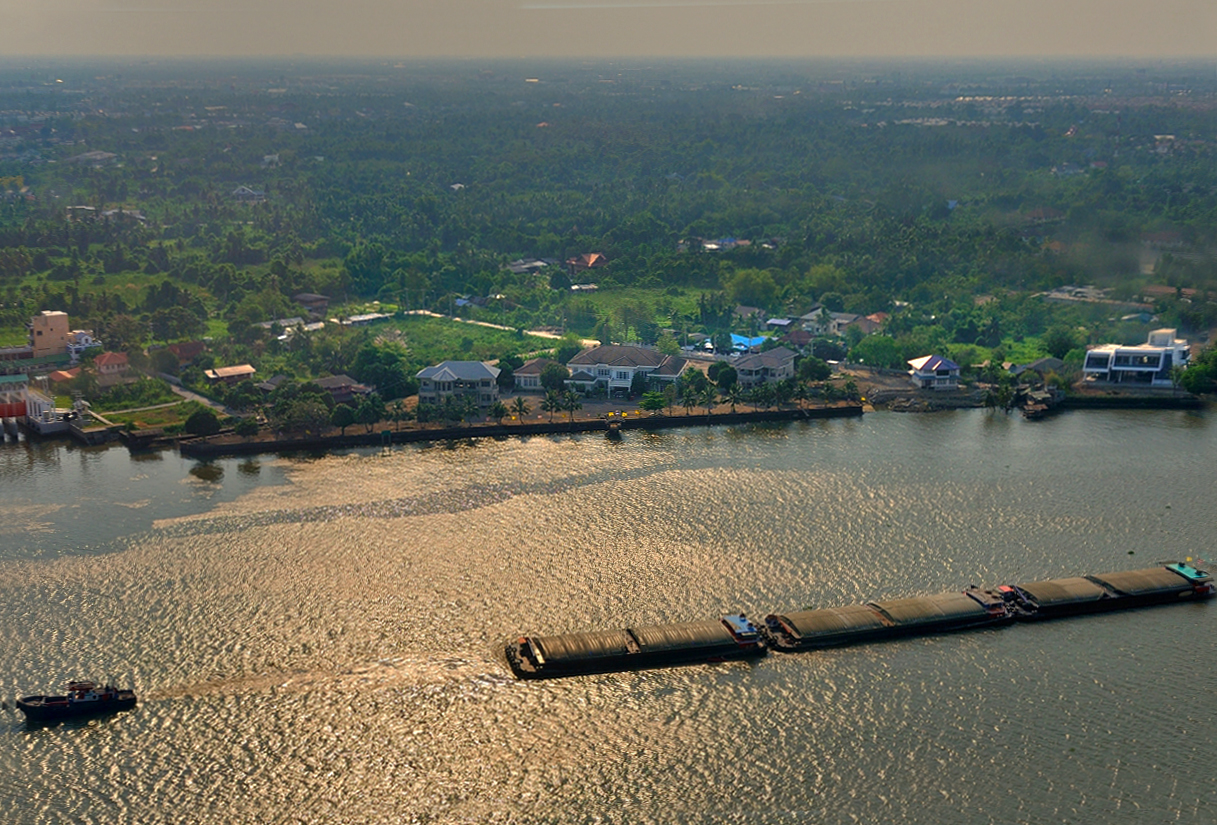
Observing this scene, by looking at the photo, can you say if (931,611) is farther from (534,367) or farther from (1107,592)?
(534,367)

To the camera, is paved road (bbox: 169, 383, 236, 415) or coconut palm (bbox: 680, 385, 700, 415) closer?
coconut palm (bbox: 680, 385, 700, 415)

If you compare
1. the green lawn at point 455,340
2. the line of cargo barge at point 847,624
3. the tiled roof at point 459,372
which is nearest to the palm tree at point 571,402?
the tiled roof at point 459,372

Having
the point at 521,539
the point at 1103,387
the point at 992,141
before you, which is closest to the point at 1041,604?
the point at 521,539

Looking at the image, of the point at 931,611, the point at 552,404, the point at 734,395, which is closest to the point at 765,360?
the point at 734,395

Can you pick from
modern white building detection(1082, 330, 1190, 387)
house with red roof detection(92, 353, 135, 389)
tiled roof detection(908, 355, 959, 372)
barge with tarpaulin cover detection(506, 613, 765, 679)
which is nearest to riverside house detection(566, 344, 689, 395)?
tiled roof detection(908, 355, 959, 372)

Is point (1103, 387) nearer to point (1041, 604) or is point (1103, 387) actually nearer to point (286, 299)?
point (1041, 604)

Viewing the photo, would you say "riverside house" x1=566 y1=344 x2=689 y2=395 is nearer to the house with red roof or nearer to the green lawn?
the green lawn
